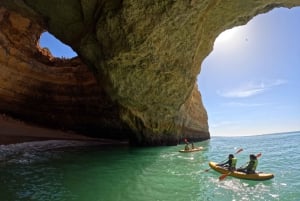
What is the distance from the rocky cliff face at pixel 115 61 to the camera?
1346 cm

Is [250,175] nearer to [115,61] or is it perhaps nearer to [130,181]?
[130,181]

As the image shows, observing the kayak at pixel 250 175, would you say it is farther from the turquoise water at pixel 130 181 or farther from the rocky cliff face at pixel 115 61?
the rocky cliff face at pixel 115 61

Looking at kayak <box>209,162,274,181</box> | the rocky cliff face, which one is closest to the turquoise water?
kayak <box>209,162,274,181</box>

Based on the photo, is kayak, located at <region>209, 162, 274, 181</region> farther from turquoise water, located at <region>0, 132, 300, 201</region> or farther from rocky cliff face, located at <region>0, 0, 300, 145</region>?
rocky cliff face, located at <region>0, 0, 300, 145</region>

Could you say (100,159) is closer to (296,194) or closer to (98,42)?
(98,42)

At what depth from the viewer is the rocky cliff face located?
13.5 m

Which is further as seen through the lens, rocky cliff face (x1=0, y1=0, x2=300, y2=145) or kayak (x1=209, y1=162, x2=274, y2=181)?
rocky cliff face (x1=0, y1=0, x2=300, y2=145)

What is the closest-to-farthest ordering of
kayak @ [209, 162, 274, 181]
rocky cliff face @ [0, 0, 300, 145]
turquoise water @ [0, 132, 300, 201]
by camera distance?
turquoise water @ [0, 132, 300, 201]
kayak @ [209, 162, 274, 181]
rocky cliff face @ [0, 0, 300, 145]

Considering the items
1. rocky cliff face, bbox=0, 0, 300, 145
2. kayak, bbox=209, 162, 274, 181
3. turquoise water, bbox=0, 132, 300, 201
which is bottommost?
turquoise water, bbox=0, 132, 300, 201

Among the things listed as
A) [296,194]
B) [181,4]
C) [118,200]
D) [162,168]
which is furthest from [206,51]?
[118,200]

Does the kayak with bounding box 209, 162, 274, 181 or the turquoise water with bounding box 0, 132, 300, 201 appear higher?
the kayak with bounding box 209, 162, 274, 181

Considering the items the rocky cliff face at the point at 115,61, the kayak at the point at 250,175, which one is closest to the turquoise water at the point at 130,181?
the kayak at the point at 250,175

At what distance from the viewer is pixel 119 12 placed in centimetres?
1288

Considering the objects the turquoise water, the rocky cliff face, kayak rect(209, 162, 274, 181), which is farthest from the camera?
the rocky cliff face
